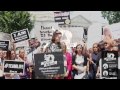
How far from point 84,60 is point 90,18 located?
656mm

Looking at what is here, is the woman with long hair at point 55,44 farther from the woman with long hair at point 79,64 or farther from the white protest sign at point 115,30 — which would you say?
the white protest sign at point 115,30

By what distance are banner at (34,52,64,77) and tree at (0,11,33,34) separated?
1.69 feet

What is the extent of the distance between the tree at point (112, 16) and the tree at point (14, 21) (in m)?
1.16

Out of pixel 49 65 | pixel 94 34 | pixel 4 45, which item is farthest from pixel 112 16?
pixel 4 45

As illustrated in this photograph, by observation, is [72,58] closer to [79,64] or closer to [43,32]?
[79,64]

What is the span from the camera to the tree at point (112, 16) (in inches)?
171

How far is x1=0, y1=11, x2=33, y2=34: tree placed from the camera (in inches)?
170

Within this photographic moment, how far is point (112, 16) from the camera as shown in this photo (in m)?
4.36

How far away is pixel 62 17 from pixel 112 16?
0.79 meters

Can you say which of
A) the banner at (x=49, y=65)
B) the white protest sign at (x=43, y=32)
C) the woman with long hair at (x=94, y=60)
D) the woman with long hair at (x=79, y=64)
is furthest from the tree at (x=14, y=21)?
the woman with long hair at (x=94, y=60)

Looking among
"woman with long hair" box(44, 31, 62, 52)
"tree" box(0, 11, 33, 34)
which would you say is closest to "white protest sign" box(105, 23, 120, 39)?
"woman with long hair" box(44, 31, 62, 52)
